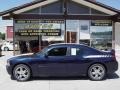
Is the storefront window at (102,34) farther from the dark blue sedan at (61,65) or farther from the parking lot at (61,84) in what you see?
the dark blue sedan at (61,65)

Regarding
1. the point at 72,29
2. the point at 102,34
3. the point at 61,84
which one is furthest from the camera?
the point at 102,34

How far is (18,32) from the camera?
2262 centimetres

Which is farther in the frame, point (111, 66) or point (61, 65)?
point (111, 66)

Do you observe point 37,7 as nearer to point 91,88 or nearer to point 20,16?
point 20,16

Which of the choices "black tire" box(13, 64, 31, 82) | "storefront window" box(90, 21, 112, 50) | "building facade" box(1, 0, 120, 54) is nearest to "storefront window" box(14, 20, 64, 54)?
"building facade" box(1, 0, 120, 54)

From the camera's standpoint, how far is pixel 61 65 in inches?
488

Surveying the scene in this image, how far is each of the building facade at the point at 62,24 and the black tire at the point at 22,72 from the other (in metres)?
10.2

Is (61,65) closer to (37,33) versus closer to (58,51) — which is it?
(58,51)

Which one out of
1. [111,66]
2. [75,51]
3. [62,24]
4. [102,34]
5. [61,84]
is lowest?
[61,84]

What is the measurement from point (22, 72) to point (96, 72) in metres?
2.86

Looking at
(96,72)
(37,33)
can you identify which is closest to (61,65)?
(96,72)

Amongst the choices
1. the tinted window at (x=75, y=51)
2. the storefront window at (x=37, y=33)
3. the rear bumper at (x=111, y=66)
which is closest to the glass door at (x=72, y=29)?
the storefront window at (x=37, y=33)

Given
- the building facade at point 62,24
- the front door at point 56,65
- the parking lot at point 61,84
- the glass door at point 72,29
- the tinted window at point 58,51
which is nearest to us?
the parking lot at point 61,84

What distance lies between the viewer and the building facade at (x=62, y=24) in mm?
22578
